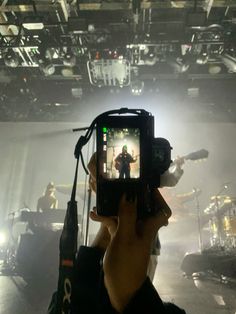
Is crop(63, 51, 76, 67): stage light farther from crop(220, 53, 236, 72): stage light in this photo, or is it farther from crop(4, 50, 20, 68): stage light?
crop(220, 53, 236, 72): stage light

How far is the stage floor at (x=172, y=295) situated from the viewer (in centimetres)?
385

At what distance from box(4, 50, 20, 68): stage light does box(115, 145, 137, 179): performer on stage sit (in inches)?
227

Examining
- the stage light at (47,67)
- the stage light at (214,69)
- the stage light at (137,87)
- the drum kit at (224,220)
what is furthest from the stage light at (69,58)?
the drum kit at (224,220)

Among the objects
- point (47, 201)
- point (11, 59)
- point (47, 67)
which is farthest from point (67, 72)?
point (47, 201)

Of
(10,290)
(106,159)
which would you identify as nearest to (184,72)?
(10,290)

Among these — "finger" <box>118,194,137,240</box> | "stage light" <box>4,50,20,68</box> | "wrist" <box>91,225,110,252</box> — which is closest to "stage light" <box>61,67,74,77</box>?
"stage light" <box>4,50,20,68</box>

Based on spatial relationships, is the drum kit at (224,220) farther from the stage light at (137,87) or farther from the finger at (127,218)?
the finger at (127,218)

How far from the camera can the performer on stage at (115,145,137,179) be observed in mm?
694

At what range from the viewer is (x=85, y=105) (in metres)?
7.02

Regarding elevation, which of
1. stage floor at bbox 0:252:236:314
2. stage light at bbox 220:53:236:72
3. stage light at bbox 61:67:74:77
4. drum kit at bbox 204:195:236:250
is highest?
stage light at bbox 61:67:74:77

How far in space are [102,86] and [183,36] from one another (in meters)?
1.99

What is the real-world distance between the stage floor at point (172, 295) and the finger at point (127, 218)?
3649mm

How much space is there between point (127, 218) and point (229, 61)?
5.75 m

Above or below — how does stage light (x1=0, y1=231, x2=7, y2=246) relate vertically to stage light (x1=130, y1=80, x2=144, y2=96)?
below
